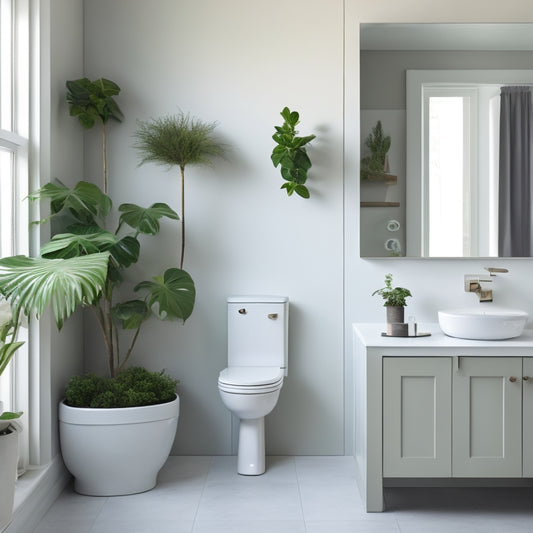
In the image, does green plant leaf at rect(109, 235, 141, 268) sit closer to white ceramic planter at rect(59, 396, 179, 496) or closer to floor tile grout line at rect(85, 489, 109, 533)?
white ceramic planter at rect(59, 396, 179, 496)

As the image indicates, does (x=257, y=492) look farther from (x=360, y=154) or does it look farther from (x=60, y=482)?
(x=360, y=154)

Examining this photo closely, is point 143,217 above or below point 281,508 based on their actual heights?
above

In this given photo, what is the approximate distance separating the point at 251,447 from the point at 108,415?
76 centimetres

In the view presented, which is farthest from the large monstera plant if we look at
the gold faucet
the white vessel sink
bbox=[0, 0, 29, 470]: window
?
the gold faucet

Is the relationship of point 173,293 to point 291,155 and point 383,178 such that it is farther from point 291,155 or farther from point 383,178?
point 383,178

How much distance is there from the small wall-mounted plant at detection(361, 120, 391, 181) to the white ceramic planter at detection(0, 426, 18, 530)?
2.15m

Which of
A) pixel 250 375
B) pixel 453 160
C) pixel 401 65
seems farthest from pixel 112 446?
pixel 401 65

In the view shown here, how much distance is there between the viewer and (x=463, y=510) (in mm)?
2744

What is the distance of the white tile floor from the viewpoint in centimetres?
253

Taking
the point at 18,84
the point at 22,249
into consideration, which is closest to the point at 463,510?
the point at 22,249

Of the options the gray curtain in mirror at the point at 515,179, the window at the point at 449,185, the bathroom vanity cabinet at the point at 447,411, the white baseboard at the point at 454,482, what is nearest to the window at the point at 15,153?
the bathroom vanity cabinet at the point at 447,411

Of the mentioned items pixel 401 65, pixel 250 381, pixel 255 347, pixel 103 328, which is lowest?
pixel 250 381

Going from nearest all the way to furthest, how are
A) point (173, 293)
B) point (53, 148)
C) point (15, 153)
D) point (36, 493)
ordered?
point (36, 493)
point (15, 153)
point (53, 148)
point (173, 293)

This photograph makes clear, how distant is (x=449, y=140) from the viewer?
3266 mm
